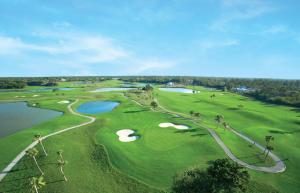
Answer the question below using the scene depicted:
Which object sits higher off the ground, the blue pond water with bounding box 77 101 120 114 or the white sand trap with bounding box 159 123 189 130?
the blue pond water with bounding box 77 101 120 114

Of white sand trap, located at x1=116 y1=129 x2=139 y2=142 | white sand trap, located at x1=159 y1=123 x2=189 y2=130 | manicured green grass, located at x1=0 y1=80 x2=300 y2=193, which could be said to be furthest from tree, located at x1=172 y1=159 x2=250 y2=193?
white sand trap, located at x1=159 y1=123 x2=189 y2=130

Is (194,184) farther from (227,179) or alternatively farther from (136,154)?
(136,154)

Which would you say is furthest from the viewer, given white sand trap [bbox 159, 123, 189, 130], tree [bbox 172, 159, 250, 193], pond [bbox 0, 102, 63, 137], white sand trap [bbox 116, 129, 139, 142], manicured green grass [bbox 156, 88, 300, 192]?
pond [bbox 0, 102, 63, 137]

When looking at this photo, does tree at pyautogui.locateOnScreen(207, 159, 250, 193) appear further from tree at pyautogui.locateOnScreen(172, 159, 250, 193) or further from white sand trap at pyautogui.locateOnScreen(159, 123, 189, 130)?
white sand trap at pyautogui.locateOnScreen(159, 123, 189, 130)

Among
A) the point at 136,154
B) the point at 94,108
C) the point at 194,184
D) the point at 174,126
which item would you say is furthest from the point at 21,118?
the point at 194,184

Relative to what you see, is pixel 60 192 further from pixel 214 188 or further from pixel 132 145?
pixel 214 188

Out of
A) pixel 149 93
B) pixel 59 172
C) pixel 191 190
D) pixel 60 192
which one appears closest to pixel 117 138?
pixel 59 172
